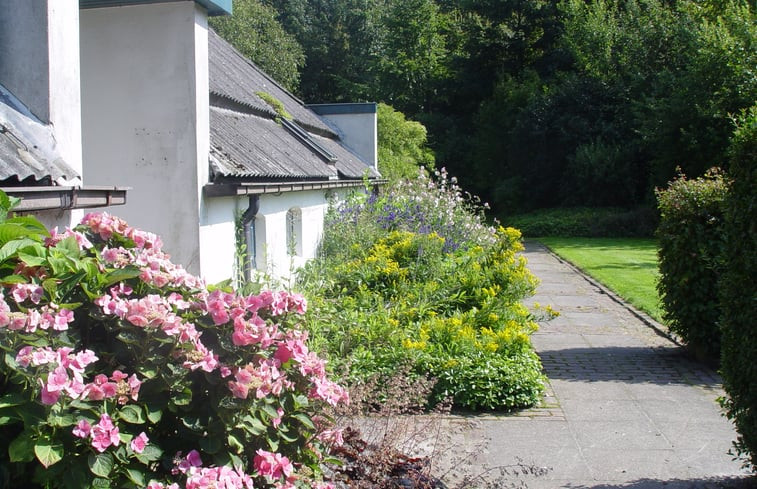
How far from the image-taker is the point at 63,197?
4.09 m

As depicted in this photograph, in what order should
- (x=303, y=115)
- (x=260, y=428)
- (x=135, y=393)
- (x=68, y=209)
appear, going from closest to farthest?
A: (x=135, y=393) < (x=260, y=428) < (x=68, y=209) < (x=303, y=115)

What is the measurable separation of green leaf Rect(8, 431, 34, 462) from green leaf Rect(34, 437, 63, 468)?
31 mm

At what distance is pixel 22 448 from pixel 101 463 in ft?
0.84

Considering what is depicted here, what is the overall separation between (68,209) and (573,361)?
257 inches

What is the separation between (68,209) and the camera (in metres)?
4.30

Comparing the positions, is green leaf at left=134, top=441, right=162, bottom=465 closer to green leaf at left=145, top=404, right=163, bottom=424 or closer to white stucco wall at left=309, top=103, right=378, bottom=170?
green leaf at left=145, top=404, right=163, bottom=424

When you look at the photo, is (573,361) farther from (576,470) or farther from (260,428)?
(260,428)

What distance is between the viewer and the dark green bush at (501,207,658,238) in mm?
28852

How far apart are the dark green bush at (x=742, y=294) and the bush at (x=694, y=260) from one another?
3370mm

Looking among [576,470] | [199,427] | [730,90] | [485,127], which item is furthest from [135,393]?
[485,127]

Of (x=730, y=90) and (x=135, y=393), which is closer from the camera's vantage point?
(x=135, y=393)

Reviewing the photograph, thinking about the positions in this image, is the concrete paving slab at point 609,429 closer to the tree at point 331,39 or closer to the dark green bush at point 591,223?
the dark green bush at point 591,223

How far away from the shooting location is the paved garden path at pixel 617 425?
17.6 ft

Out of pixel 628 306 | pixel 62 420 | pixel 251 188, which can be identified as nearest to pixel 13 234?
pixel 62 420
